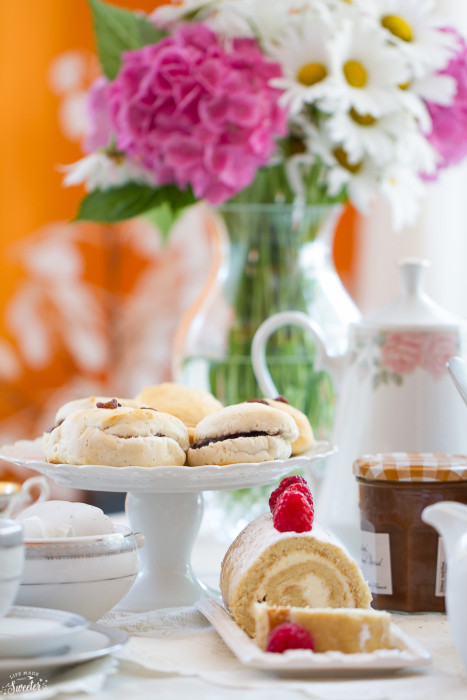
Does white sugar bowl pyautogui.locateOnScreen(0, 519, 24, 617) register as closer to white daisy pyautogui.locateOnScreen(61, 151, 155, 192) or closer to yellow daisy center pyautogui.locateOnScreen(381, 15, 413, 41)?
white daisy pyautogui.locateOnScreen(61, 151, 155, 192)

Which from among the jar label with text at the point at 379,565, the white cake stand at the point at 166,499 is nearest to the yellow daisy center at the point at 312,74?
the white cake stand at the point at 166,499

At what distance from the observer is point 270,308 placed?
1.25 metres

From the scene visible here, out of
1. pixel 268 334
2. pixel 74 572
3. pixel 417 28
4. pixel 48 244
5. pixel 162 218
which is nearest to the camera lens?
pixel 74 572

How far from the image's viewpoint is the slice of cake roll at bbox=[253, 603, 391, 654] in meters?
0.69

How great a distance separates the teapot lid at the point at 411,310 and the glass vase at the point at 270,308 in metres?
0.20

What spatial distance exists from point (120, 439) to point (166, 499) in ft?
0.37

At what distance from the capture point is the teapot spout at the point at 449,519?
0.71 metres

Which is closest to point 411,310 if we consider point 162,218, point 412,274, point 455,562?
point 412,274

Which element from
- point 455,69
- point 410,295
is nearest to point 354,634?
point 410,295

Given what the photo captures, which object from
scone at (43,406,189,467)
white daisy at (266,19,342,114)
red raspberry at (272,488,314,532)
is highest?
white daisy at (266,19,342,114)

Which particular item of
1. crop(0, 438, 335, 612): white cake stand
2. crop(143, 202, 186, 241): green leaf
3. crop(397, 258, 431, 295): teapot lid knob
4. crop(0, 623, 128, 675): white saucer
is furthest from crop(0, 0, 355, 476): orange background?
crop(0, 623, 128, 675): white saucer

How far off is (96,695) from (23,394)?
2237 mm

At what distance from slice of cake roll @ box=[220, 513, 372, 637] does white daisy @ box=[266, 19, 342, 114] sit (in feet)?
1.87

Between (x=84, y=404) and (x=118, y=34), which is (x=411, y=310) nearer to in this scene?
(x=84, y=404)
